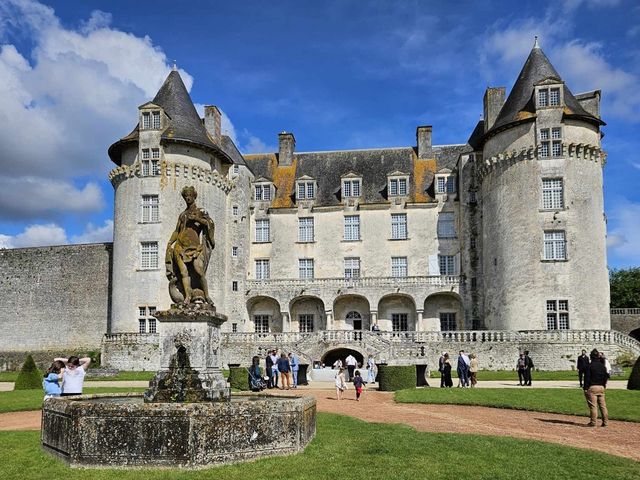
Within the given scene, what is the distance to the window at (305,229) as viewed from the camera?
40312 mm

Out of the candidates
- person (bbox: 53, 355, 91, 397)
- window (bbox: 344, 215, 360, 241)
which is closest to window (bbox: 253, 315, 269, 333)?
window (bbox: 344, 215, 360, 241)

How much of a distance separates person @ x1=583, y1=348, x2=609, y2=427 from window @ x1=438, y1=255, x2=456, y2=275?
25.8 metres

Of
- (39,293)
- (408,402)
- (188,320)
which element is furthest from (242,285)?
(188,320)

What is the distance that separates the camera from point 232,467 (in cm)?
826

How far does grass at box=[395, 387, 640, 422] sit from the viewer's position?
49.0ft

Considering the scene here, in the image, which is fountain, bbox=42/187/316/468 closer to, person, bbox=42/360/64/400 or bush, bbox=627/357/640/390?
person, bbox=42/360/64/400

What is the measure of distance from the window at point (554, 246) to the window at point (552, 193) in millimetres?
1406

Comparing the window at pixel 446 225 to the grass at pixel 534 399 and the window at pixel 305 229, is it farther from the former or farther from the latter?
the grass at pixel 534 399

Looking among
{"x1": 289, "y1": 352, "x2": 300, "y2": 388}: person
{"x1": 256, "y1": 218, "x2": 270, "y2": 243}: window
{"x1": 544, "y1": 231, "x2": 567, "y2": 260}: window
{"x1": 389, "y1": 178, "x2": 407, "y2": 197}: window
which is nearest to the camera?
{"x1": 289, "y1": 352, "x2": 300, "y2": 388}: person

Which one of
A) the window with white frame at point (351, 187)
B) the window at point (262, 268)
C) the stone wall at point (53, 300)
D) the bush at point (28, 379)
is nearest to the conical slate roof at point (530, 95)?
the window with white frame at point (351, 187)

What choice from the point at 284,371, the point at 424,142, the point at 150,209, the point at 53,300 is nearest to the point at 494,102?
the point at 424,142

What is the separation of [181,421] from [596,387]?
8324 mm

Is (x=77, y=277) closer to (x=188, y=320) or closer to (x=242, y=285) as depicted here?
(x=242, y=285)

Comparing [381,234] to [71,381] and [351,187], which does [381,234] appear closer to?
[351,187]
